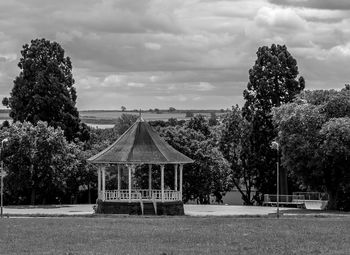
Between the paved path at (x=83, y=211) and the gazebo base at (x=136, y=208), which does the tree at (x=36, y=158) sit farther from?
the gazebo base at (x=136, y=208)

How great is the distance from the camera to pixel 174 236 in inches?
1399

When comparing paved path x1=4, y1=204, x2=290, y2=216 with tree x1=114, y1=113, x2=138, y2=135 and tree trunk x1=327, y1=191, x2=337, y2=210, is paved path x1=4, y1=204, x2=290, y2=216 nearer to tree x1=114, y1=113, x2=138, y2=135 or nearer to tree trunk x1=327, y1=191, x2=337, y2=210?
tree trunk x1=327, y1=191, x2=337, y2=210

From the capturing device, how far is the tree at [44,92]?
274ft

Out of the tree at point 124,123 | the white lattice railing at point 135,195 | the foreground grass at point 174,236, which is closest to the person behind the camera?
the foreground grass at point 174,236

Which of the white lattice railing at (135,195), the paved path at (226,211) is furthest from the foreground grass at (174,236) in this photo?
the paved path at (226,211)

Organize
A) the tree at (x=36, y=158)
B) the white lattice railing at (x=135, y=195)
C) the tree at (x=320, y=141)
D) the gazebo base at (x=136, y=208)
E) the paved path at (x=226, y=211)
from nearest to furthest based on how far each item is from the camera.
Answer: the gazebo base at (x=136, y=208)
the white lattice railing at (x=135, y=195)
the paved path at (x=226, y=211)
the tree at (x=320, y=141)
the tree at (x=36, y=158)

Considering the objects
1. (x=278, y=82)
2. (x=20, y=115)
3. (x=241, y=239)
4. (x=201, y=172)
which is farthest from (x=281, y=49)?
(x=241, y=239)

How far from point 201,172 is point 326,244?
52316 mm

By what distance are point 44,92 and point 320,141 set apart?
1282 inches

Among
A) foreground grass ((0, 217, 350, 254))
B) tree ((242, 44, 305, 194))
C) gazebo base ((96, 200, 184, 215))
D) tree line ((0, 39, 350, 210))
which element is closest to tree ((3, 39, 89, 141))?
tree line ((0, 39, 350, 210))

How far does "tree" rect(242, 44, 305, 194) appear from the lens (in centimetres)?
8300

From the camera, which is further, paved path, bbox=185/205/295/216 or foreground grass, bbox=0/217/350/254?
paved path, bbox=185/205/295/216

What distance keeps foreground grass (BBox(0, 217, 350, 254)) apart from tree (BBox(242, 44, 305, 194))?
3767 cm

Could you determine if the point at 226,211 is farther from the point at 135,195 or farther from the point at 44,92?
the point at 44,92
